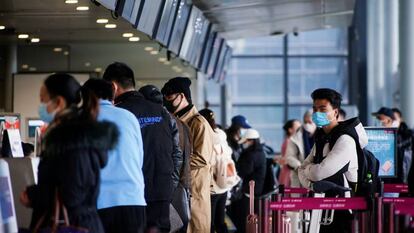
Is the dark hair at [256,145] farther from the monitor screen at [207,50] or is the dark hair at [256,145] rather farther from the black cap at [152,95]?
the black cap at [152,95]

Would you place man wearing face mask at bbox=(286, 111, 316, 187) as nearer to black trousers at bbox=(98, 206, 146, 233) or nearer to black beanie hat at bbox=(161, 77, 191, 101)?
black beanie hat at bbox=(161, 77, 191, 101)

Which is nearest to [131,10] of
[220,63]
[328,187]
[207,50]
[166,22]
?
[166,22]

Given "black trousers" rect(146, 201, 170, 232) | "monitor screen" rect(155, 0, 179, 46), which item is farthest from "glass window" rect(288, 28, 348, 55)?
"black trousers" rect(146, 201, 170, 232)

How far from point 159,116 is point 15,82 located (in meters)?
5.90

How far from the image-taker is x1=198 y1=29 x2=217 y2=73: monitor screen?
18469 mm

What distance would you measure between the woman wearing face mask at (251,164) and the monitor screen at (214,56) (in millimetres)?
5472

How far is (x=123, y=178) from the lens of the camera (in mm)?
6344

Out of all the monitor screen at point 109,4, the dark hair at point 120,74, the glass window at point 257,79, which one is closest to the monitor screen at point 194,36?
the monitor screen at point 109,4

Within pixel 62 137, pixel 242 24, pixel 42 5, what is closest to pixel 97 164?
pixel 62 137

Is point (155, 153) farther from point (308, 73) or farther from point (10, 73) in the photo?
point (308, 73)

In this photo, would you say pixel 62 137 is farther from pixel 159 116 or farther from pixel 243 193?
pixel 243 193

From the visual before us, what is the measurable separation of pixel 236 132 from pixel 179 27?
5.58 feet

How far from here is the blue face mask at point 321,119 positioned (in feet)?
26.7

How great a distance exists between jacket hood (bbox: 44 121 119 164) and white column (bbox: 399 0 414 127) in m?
14.2
